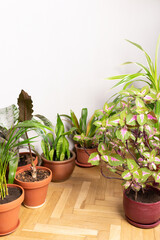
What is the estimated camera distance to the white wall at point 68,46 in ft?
7.29

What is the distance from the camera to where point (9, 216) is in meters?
1.69

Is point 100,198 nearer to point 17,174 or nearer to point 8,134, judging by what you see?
point 17,174

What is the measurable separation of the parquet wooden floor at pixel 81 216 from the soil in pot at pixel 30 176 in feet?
0.77

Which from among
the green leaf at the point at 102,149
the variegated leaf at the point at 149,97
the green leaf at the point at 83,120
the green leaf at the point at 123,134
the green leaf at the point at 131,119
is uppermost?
the variegated leaf at the point at 149,97

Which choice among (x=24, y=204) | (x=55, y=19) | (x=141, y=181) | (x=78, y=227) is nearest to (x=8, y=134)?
(x=24, y=204)

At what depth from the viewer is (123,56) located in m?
2.84

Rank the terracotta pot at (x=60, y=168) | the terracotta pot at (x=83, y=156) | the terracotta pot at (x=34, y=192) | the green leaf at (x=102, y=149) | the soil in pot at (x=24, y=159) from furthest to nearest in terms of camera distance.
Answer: the terracotta pot at (x=83, y=156) < the terracotta pot at (x=60, y=168) < the soil in pot at (x=24, y=159) < the terracotta pot at (x=34, y=192) < the green leaf at (x=102, y=149)

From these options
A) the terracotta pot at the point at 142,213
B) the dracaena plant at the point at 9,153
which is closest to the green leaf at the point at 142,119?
the terracotta pot at the point at 142,213

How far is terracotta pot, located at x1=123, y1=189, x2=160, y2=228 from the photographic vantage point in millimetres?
1706

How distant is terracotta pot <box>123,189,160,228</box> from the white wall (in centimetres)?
124

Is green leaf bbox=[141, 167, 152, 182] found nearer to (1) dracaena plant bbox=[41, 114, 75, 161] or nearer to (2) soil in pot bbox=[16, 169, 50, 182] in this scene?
(2) soil in pot bbox=[16, 169, 50, 182]

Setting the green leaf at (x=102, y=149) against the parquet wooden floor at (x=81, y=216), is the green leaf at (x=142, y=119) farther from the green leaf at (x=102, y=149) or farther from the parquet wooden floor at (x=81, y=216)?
the parquet wooden floor at (x=81, y=216)

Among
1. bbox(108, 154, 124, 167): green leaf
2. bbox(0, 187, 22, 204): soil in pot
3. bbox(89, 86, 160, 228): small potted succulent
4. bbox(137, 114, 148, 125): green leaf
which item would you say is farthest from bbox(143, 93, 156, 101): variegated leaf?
bbox(0, 187, 22, 204): soil in pot

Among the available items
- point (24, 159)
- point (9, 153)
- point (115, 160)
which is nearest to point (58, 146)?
point (24, 159)
